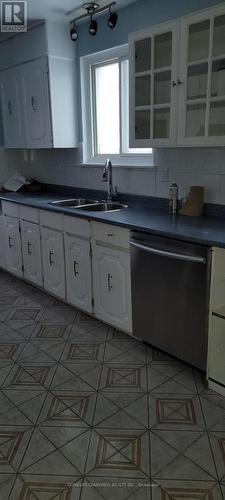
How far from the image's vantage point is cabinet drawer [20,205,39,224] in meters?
3.28

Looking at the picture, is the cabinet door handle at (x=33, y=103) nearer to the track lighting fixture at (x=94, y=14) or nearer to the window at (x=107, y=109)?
the window at (x=107, y=109)

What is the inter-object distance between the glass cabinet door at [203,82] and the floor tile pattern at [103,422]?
1412mm

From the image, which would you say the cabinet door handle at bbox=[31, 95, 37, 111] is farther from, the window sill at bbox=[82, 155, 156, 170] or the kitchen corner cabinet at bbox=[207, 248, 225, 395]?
the kitchen corner cabinet at bbox=[207, 248, 225, 395]

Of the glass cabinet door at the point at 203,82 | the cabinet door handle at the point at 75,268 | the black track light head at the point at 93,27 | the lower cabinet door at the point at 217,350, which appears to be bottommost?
the lower cabinet door at the point at 217,350

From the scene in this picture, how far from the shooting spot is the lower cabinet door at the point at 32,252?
11.0ft

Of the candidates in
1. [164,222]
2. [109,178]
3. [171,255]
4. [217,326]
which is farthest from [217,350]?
[109,178]

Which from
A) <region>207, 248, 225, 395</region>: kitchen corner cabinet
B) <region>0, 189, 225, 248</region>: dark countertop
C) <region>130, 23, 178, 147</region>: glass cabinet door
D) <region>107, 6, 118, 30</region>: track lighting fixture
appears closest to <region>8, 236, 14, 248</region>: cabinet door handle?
<region>0, 189, 225, 248</region>: dark countertop

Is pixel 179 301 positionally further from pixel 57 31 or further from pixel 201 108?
pixel 57 31

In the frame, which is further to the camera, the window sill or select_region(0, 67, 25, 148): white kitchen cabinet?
select_region(0, 67, 25, 148): white kitchen cabinet

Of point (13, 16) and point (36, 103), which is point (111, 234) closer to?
point (36, 103)

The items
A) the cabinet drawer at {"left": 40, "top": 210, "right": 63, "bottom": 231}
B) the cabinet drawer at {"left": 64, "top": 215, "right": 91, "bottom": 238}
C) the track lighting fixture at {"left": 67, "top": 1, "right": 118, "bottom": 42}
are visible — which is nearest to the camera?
the cabinet drawer at {"left": 64, "top": 215, "right": 91, "bottom": 238}

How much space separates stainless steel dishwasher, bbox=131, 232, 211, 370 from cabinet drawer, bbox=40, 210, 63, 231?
2.77ft

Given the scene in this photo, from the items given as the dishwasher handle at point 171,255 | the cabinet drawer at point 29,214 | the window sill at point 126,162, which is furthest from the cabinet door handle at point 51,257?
the dishwasher handle at point 171,255

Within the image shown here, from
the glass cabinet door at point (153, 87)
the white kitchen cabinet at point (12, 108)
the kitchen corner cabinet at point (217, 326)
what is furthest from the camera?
the white kitchen cabinet at point (12, 108)
